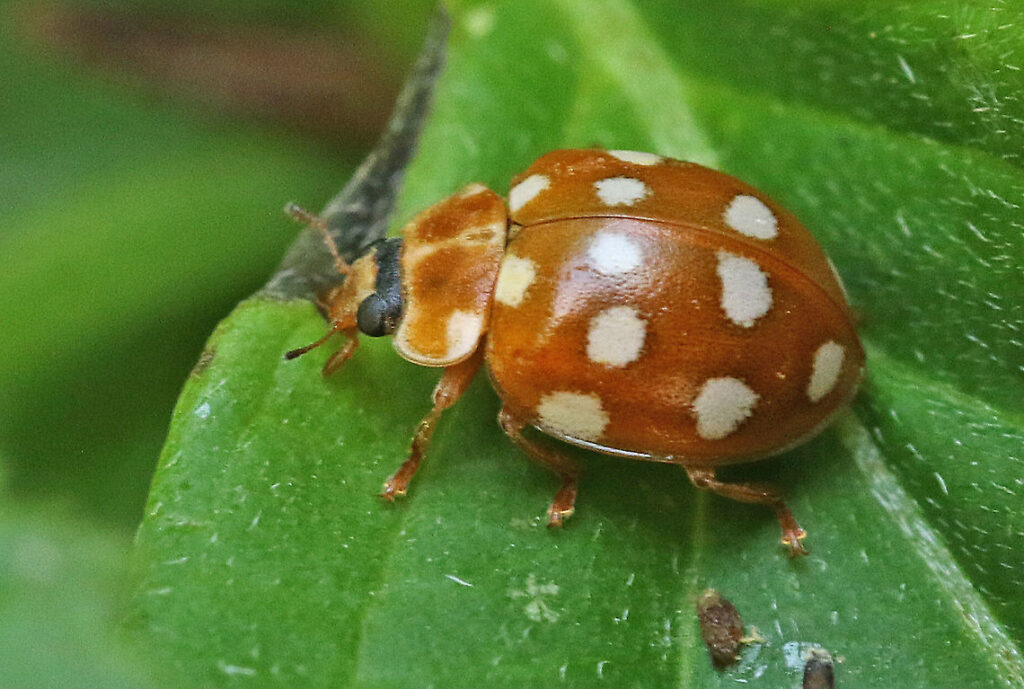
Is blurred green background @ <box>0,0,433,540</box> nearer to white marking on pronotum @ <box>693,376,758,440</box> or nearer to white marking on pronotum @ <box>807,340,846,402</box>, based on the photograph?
white marking on pronotum @ <box>693,376,758,440</box>

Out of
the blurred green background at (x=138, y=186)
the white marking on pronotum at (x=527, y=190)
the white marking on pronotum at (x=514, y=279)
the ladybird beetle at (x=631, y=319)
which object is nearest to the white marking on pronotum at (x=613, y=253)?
the ladybird beetle at (x=631, y=319)

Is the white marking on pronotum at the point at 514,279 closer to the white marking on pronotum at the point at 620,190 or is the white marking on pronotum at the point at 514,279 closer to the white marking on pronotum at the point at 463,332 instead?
the white marking on pronotum at the point at 463,332

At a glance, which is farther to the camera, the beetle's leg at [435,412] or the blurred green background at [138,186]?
the blurred green background at [138,186]

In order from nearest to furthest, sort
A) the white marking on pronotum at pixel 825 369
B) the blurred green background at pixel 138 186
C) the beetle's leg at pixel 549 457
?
the white marking on pronotum at pixel 825 369 < the beetle's leg at pixel 549 457 < the blurred green background at pixel 138 186

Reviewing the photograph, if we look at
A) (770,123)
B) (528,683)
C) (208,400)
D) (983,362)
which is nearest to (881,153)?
(770,123)

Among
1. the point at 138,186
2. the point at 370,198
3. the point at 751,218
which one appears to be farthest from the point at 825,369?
the point at 138,186

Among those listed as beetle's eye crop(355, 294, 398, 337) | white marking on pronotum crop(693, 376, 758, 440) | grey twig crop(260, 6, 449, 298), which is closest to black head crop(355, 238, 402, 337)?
beetle's eye crop(355, 294, 398, 337)
